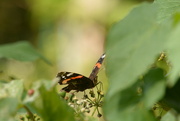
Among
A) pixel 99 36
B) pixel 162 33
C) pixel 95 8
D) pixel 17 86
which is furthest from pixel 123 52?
pixel 99 36

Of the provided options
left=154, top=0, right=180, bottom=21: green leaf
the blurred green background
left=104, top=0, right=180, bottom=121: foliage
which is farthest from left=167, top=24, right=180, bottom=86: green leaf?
the blurred green background

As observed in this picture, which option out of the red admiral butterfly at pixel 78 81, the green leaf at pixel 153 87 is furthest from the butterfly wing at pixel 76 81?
the green leaf at pixel 153 87

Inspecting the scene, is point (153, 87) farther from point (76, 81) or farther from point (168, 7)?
point (168, 7)

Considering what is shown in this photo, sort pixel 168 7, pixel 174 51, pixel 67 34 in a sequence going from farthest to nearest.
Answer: pixel 67 34
pixel 168 7
pixel 174 51

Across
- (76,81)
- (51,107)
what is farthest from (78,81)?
(51,107)

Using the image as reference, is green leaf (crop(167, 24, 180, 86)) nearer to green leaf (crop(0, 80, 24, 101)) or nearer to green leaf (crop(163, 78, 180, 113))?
green leaf (crop(163, 78, 180, 113))

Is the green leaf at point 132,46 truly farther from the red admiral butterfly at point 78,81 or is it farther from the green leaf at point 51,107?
the red admiral butterfly at point 78,81
